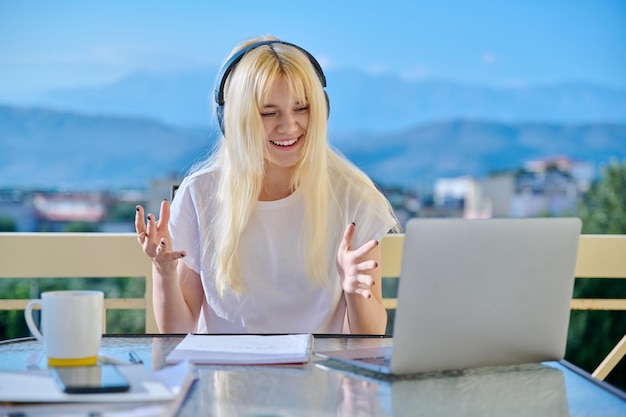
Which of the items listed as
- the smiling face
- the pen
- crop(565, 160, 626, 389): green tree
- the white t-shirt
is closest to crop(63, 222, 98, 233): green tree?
crop(565, 160, 626, 389): green tree

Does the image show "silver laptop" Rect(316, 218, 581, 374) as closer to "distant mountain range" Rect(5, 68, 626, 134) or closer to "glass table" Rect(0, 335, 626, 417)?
"glass table" Rect(0, 335, 626, 417)

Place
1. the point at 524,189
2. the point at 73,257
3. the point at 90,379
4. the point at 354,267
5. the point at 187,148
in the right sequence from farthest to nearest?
the point at 187,148
the point at 524,189
the point at 73,257
the point at 354,267
the point at 90,379

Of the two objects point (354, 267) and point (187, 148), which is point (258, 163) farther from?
point (187, 148)

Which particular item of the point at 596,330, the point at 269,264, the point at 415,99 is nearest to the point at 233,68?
the point at 269,264

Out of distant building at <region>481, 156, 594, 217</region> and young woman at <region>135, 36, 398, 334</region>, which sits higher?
young woman at <region>135, 36, 398, 334</region>

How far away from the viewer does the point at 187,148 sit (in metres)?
20.1

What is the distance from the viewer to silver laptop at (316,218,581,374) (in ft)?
3.53

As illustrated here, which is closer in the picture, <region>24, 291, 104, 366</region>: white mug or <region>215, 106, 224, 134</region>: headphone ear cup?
<region>24, 291, 104, 366</region>: white mug

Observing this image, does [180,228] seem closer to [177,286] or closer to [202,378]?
[177,286]

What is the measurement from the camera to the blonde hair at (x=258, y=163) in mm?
1727

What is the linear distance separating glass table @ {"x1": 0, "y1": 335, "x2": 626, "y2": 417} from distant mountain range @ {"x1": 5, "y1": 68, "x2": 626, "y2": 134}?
66.1 feet

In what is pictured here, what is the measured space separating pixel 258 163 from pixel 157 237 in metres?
0.33

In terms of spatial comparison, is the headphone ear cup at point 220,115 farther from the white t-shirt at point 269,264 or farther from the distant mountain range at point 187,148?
the distant mountain range at point 187,148

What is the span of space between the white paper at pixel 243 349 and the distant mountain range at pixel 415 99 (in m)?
20.0
